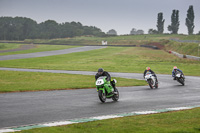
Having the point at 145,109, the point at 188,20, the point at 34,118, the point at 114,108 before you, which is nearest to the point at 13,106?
the point at 34,118

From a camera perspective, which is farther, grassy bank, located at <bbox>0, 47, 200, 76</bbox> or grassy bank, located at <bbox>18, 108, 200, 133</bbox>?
grassy bank, located at <bbox>0, 47, 200, 76</bbox>

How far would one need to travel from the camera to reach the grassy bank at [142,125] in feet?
27.8

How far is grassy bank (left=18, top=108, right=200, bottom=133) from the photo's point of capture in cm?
847

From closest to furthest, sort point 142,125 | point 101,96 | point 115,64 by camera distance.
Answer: point 142,125
point 101,96
point 115,64

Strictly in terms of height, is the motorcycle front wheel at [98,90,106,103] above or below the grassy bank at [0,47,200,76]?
above

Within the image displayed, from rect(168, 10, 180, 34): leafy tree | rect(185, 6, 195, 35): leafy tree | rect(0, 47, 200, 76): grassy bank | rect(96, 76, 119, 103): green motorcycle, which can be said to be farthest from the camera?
rect(168, 10, 180, 34): leafy tree

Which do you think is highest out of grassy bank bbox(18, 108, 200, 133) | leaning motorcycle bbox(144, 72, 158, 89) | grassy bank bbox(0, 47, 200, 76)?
grassy bank bbox(18, 108, 200, 133)

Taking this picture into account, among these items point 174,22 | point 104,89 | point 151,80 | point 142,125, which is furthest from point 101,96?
point 174,22

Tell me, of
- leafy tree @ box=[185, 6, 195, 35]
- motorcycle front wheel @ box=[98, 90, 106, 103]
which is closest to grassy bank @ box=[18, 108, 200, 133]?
motorcycle front wheel @ box=[98, 90, 106, 103]

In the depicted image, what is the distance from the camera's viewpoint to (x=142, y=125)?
366 inches

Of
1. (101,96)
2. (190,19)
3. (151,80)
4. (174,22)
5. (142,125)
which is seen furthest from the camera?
(174,22)

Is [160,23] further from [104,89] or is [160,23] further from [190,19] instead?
[104,89]

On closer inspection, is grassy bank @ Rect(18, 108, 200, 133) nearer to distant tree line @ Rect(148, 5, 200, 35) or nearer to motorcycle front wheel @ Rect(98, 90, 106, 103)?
motorcycle front wheel @ Rect(98, 90, 106, 103)

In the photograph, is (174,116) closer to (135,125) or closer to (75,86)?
(135,125)
